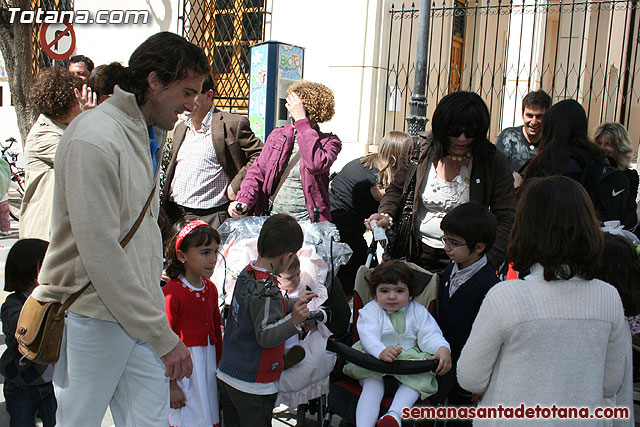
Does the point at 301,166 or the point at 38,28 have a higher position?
the point at 38,28

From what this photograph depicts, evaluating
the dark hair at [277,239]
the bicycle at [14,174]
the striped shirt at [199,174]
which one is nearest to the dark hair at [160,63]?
the dark hair at [277,239]

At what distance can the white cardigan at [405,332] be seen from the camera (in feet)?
11.0

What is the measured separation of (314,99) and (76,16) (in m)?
9.91

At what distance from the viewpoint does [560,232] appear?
220 centimetres

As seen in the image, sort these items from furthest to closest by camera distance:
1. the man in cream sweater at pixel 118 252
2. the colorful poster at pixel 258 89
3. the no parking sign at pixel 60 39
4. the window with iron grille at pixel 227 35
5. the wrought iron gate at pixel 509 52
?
the no parking sign at pixel 60 39 → the window with iron grille at pixel 227 35 → the wrought iron gate at pixel 509 52 → the colorful poster at pixel 258 89 → the man in cream sweater at pixel 118 252

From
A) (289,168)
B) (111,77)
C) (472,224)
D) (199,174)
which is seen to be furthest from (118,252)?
(289,168)

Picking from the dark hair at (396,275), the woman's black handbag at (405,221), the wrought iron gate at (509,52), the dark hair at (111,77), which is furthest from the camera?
the wrought iron gate at (509,52)

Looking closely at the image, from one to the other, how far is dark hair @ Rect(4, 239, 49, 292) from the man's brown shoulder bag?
3.78 feet

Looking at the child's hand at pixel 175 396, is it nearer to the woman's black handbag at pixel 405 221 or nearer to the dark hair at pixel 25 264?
the dark hair at pixel 25 264

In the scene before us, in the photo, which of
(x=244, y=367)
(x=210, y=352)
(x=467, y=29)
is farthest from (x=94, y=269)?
(x=467, y=29)

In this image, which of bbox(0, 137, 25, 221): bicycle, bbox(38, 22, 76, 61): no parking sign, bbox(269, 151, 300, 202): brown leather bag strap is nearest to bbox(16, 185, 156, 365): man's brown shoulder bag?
bbox(269, 151, 300, 202): brown leather bag strap

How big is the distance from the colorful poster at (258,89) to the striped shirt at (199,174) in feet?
13.3

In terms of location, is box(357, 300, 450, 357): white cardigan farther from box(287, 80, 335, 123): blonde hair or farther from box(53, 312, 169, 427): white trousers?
box(287, 80, 335, 123): blonde hair

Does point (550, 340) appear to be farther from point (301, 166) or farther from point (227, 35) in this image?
point (227, 35)
